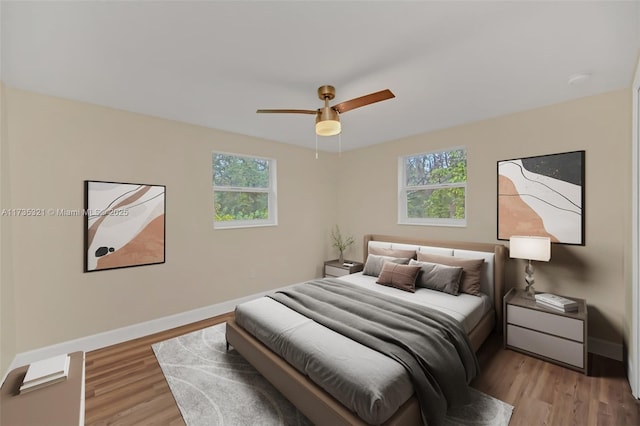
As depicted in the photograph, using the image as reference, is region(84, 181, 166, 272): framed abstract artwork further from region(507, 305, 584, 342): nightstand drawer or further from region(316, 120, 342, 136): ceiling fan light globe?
region(507, 305, 584, 342): nightstand drawer

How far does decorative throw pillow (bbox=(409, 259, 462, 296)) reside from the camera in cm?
290

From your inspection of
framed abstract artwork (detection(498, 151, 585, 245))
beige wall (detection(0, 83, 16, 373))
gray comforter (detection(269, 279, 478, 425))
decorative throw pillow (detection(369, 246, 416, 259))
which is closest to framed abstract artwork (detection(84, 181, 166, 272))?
beige wall (detection(0, 83, 16, 373))

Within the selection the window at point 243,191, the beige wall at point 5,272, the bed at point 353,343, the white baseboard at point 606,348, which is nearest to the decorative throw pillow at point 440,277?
the bed at point 353,343

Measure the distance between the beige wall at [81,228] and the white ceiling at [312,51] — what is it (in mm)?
335

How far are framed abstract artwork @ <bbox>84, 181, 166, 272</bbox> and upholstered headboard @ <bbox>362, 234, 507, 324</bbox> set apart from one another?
3.16 m

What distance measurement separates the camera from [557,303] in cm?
246

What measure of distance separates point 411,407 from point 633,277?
2.04 meters

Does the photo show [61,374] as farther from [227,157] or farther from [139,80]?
[227,157]

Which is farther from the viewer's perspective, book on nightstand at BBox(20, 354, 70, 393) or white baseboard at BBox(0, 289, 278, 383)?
white baseboard at BBox(0, 289, 278, 383)

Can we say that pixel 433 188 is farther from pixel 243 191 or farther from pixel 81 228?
pixel 81 228

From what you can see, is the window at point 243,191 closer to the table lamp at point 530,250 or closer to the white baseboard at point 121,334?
the white baseboard at point 121,334

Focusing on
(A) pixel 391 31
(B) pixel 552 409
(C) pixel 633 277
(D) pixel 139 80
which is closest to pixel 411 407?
(B) pixel 552 409

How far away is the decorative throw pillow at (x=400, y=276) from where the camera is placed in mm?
3023

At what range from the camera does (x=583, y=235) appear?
2.68 m
